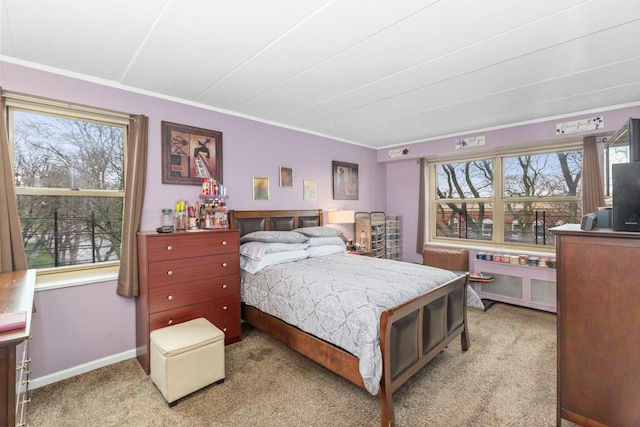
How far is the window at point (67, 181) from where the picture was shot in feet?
8.11

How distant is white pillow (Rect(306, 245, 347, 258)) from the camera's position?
3.63m

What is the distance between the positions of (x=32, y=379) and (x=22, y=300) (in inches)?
57.8

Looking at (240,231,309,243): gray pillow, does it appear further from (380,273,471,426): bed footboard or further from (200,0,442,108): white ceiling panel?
(380,273,471,426): bed footboard

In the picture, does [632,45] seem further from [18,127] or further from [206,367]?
[18,127]

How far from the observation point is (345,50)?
86.3 inches

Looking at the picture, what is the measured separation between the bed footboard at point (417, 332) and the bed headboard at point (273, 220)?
2222mm

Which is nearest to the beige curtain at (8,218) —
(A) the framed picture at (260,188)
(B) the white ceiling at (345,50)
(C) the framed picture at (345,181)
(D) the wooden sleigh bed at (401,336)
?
(B) the white ceiling at (345,50)

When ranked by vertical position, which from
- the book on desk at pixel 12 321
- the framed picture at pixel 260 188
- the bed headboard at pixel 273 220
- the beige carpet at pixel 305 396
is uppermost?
the framed picture at pixel 260 188

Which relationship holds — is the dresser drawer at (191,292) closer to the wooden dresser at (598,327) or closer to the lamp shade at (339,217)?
the lamp shade at (339,217)

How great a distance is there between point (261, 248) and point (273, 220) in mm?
795

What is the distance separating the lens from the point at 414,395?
2232mm

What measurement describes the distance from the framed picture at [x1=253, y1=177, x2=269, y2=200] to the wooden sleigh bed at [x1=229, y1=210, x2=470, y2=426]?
54.1 inches

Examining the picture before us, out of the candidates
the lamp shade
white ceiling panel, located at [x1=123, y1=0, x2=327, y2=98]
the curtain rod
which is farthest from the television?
the curtain rod

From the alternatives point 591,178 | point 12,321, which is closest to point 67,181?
point 12,321
